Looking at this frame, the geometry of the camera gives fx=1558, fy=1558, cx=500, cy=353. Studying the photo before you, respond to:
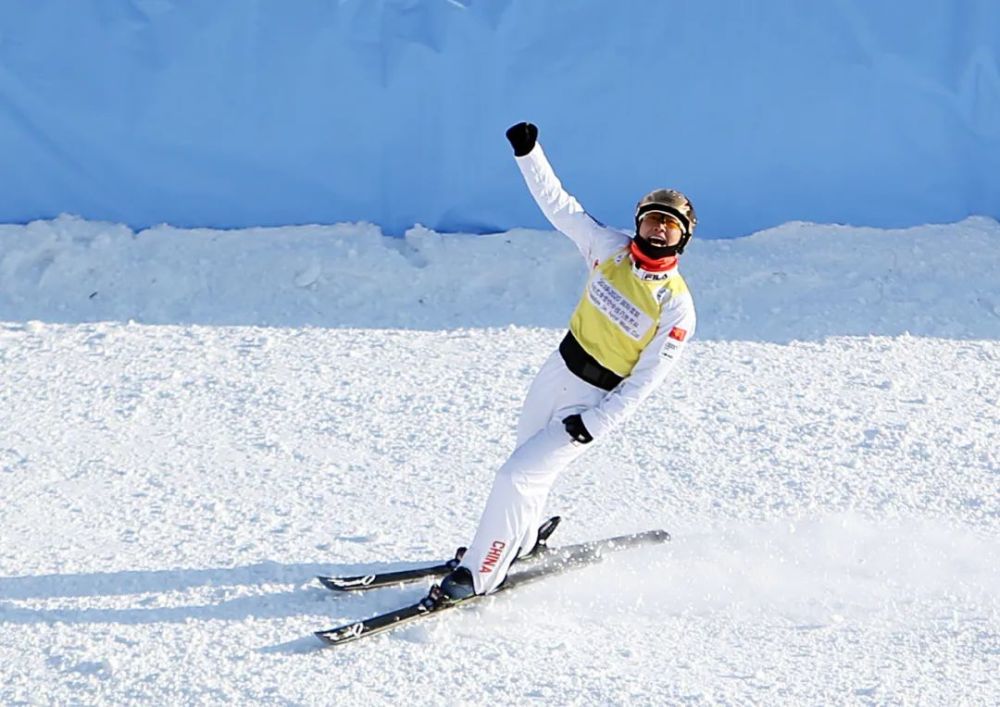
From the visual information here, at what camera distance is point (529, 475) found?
5.34 m

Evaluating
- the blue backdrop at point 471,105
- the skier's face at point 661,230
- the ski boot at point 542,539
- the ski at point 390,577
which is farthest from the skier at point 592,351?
the blue backdrop at point 471,105

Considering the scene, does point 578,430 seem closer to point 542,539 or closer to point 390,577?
point 542,539

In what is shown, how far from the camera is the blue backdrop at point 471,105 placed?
7906 millimetres

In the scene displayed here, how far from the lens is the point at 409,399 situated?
7000 millimetres

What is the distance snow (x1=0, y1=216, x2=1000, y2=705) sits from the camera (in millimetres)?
5199

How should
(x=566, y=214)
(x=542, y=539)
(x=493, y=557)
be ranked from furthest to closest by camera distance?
(x=542, y=539)
(x=566, y=214)
(x=493, y=557)

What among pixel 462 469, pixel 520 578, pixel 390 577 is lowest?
pixel 390 577

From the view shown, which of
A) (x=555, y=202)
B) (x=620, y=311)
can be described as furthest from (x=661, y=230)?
(x=555, y=202)

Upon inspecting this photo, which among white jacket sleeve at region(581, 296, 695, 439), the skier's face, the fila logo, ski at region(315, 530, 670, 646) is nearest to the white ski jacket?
white jacket sleeve at region(581, 296, 695, 439)

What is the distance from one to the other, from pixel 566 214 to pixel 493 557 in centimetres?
123

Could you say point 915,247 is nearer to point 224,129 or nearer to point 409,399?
point 409,399

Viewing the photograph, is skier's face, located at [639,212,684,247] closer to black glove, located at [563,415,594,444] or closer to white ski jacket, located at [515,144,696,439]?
white ski jacket, located at [515,144,696,439]

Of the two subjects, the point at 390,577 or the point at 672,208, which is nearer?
the point at 672,208

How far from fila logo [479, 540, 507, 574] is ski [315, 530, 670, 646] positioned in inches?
5.4
